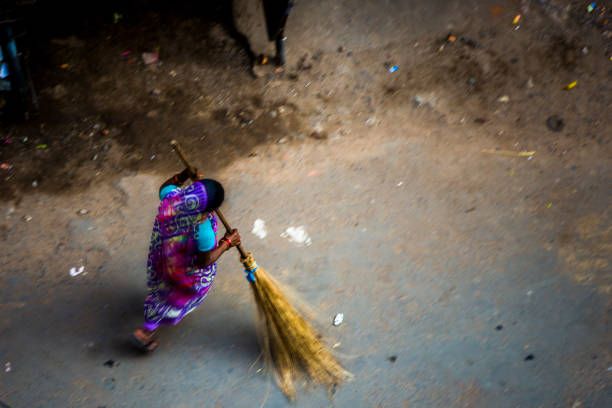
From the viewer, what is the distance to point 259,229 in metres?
4.25

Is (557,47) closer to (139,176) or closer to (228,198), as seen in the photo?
(228,198)

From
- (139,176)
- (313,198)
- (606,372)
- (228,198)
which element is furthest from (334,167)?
(606,372)

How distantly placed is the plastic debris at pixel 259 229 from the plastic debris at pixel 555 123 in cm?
230

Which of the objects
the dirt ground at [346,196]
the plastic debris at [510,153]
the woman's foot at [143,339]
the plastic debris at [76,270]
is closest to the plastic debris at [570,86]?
the dirt ground at [346,196]

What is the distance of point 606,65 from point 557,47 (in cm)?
41

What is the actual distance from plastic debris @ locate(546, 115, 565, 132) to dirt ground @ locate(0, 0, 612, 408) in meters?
0.01

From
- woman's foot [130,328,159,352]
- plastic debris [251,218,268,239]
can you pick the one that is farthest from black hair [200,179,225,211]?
plastic debris [251,218,268,239]

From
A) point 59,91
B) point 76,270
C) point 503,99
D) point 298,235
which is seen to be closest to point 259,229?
point 298,235

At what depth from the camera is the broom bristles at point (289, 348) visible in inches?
139

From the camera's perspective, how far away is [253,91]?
499 cm

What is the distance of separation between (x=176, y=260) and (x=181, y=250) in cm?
8

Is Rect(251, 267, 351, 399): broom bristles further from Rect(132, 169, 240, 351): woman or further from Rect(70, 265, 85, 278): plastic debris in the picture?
Rect(70, 265, 85, 278): plastic debris

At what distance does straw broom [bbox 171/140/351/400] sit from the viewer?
3.54 m

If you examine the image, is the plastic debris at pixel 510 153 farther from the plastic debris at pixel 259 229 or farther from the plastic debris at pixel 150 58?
the plastic debris at pixel 150 58
